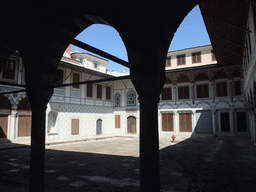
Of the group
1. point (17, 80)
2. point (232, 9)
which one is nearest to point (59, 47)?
point (232, 9)

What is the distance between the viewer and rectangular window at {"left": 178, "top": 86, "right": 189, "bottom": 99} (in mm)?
20227

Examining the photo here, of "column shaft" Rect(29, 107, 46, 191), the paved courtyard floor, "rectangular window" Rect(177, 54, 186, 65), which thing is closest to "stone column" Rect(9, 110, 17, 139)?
the paved courtyard floor

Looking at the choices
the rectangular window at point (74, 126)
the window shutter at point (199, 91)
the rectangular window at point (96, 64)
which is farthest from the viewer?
the rectangular window at point (96, 64)

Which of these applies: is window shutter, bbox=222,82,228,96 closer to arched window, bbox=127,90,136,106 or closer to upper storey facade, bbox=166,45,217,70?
upper storey facade, bbox=166,45,217,70

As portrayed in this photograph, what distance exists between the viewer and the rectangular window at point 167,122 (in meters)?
20.7

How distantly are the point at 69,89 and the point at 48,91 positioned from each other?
1424cm

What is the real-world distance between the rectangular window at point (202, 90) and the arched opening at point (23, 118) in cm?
1521

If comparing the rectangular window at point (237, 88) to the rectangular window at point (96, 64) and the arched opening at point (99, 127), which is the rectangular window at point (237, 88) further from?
the rectangular window at point (96, 64)

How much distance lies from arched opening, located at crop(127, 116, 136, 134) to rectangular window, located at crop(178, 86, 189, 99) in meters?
5.77

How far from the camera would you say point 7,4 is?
3562 millimetres

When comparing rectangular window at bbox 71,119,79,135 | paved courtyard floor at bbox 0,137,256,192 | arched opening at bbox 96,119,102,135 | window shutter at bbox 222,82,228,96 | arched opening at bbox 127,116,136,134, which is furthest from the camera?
arched opening at bbox 127,116,136,134

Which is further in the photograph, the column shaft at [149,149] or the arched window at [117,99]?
the arched window at [117,99]

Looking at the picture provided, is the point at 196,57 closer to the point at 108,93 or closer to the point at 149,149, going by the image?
the point at 108,93

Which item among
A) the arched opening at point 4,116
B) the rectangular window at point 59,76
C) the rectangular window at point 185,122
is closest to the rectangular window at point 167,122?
the rectangular window at point 185,122
